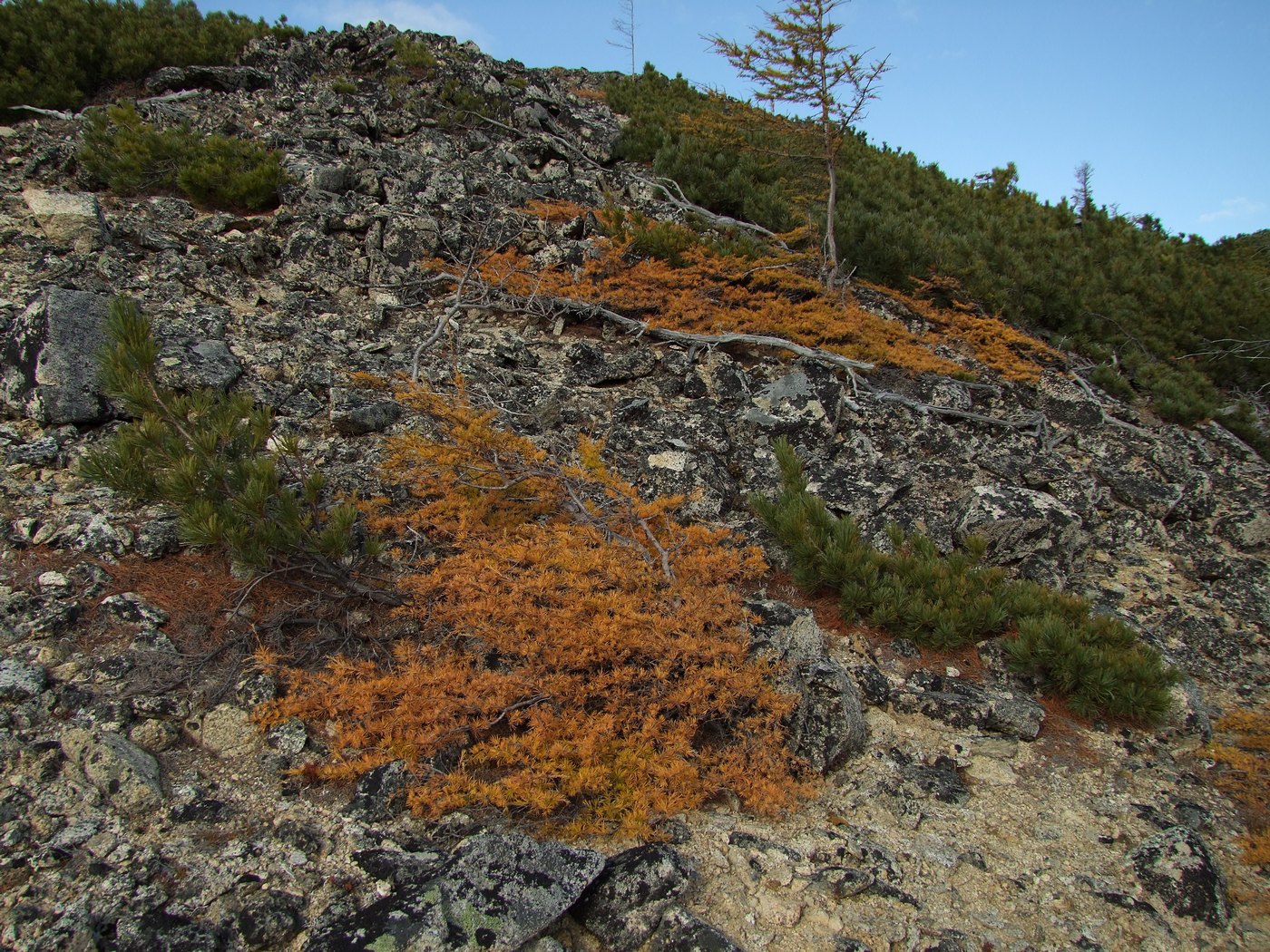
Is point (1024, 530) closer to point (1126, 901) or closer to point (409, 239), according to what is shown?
point (1126, 901)

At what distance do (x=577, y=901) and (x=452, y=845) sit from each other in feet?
2.35

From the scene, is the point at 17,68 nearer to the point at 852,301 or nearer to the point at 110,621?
the point at 110,621

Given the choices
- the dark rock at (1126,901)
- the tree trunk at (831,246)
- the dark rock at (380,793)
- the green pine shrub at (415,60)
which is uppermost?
the green pine shrub at (415,60)

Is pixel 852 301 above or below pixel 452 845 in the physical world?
above

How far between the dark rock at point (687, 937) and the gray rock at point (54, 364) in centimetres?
571

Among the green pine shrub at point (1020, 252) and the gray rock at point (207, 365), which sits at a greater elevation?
the green pine shrub at point (1020, 252)

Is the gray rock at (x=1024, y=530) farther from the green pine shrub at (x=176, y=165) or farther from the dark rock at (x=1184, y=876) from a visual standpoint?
the green pine shrub at (x=176, y=165)

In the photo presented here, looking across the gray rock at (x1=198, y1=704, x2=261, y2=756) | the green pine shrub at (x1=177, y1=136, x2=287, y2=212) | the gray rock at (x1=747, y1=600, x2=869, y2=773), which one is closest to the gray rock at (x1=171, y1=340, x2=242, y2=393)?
the gray rock at (x1=198, y1=704, x2=261, y2=756)

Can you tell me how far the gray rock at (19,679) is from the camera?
356 centimetres

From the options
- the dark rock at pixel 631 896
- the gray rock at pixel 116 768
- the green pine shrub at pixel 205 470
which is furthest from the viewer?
the green pine shrub at pixel 205 470

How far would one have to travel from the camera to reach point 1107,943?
10.6 ft

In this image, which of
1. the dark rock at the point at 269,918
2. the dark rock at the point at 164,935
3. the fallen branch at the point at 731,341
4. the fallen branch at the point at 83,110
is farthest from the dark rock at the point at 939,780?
the fallen branch at the point at 83,110

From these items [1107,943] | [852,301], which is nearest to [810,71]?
[852,301]

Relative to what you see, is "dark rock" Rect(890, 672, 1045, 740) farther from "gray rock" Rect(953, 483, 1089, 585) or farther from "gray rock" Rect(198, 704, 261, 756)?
"gray rock" Rect(198, 704, 261, 756)
